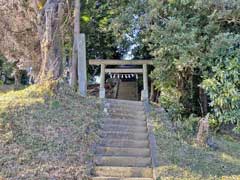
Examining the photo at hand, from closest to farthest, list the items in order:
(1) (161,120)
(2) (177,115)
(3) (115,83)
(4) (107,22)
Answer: (1) (161,120) < (2) (177,115) < (4) (107,22) < (3) (115,83)

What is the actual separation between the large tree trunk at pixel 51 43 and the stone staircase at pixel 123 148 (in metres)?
1.72

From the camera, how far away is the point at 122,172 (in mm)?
5586

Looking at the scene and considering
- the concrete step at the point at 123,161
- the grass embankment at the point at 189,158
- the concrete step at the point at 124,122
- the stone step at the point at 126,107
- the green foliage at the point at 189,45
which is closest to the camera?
the grass embankment at the point at 189,158

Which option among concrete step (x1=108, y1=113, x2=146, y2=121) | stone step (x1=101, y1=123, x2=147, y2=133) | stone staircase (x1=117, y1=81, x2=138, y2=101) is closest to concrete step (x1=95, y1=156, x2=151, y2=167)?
stone step (x1=101, y1=123, x2=147, y2=133)

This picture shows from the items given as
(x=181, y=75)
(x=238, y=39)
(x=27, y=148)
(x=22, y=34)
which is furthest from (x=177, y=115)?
(x=22, y=34)

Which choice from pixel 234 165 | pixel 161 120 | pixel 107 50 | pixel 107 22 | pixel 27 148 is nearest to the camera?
pixel 27 148

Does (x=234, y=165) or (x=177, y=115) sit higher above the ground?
(x=177, y=115)

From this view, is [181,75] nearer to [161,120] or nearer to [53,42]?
[161,120]

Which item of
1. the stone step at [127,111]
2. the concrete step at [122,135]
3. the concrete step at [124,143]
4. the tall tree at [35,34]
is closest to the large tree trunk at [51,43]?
the tall tree at [35,34]

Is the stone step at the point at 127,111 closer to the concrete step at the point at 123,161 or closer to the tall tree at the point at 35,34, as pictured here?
the tall tree at the point at 35,34

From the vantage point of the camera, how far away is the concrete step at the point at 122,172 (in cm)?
552

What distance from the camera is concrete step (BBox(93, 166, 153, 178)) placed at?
552 cm

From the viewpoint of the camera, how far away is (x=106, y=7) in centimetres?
1206

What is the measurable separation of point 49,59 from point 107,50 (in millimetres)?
5543
